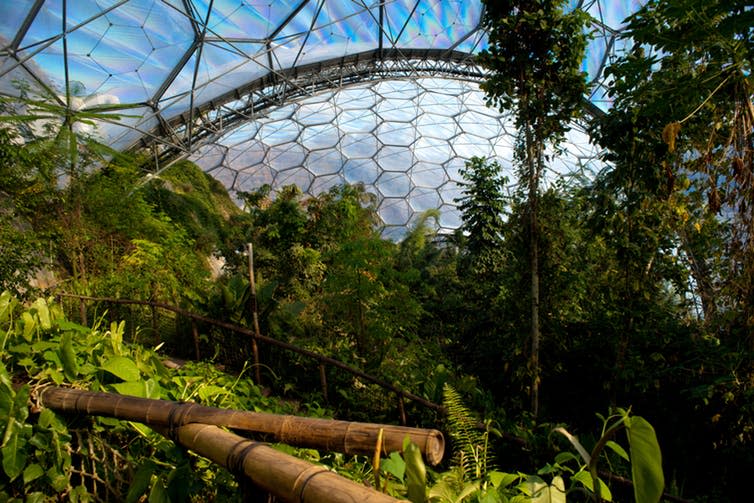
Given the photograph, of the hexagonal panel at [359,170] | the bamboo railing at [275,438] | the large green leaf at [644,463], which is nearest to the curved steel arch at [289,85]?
the hexagonal panel at [359,170]

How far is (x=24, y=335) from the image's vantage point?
219 cm

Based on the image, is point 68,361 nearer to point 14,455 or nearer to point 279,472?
point 14,455

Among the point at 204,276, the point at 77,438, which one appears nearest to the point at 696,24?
the point at 77,438

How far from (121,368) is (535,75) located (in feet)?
18.1

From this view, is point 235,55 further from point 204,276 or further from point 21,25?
point 204,276

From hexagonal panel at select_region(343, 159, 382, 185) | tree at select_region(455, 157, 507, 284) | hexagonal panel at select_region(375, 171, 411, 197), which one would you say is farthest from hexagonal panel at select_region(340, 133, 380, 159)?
tree at select_region(455, 157, 507, 284)

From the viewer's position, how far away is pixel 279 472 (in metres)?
0.98

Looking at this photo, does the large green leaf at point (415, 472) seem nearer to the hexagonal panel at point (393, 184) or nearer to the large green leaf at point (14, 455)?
the large green leaf at point (14, 455)

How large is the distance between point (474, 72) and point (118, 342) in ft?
75.9

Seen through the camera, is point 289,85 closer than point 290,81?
No

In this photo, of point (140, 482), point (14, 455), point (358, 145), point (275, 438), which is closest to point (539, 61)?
point (275, 438)

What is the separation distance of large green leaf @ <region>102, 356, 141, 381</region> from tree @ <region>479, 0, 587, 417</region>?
4.77 m

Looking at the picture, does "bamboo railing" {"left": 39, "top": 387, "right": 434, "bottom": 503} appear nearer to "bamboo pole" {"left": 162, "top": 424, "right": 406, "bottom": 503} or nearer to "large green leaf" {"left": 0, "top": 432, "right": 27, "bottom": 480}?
"bamboo pole" {"left": 162, "top": 424, "right": 406, "bottom": 503}

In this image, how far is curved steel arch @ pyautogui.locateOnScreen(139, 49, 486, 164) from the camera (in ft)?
59.6
